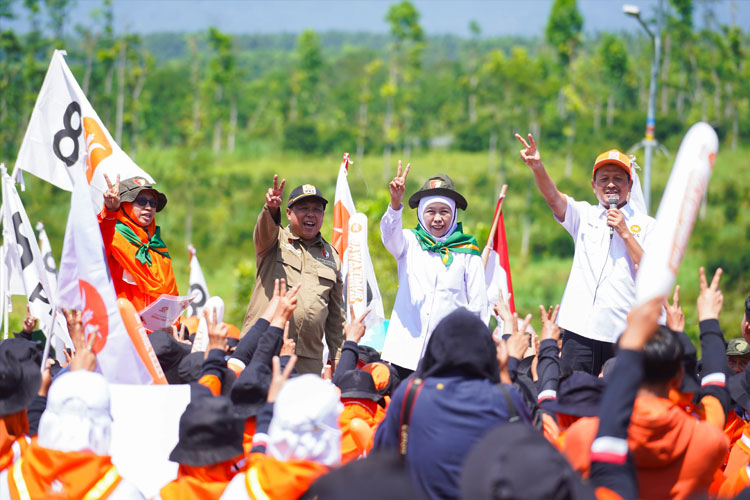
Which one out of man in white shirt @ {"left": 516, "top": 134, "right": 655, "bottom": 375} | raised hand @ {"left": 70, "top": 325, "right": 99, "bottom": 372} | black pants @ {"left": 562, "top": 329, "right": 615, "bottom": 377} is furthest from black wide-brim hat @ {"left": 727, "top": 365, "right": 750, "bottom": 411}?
raised hand @ {"left": 70, "top": 325, "right": 99, "bottom": 372}

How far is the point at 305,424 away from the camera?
10.6 ft

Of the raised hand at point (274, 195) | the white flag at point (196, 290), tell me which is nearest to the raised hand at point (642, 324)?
the raised hand at point (274, 195)

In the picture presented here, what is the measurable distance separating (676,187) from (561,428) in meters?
1.45

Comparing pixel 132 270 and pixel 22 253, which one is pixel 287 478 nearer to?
pixel 132 270

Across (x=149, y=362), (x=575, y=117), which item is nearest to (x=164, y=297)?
(x=149, y=362)

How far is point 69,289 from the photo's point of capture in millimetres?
4605

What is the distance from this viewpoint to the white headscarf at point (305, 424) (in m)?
3.23

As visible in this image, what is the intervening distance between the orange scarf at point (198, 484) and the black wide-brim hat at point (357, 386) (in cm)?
110

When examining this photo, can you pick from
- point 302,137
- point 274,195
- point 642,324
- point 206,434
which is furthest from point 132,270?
point 302,137

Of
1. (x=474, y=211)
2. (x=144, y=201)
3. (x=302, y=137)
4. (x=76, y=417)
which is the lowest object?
(x=474, y=211)

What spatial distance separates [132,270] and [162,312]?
0.51m

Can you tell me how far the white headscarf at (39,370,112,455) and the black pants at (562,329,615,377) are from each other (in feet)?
10.8

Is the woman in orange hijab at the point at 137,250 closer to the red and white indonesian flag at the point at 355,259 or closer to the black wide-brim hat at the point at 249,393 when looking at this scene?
the red and white indonesian flag at the point at 355,259

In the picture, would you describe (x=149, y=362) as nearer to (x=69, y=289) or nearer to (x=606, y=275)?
(x=69, y=289)
